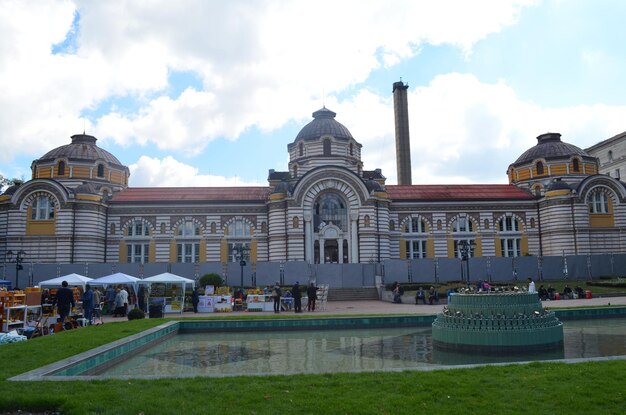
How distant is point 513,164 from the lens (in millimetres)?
54906

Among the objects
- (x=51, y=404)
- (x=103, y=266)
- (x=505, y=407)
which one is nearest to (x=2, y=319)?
(x=51, y=404)

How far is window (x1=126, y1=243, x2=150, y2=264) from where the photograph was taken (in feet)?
149

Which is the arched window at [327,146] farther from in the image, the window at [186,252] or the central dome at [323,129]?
the window at [186,252]

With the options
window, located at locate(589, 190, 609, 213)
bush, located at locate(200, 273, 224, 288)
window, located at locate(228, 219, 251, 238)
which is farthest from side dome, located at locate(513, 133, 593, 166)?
bush, located at locate(200, 273, 224, 288)

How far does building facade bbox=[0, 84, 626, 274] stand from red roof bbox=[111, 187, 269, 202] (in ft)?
0.44

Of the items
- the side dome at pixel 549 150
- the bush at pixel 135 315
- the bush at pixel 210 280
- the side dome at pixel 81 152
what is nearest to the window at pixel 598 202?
the side dome at pixel 549 150

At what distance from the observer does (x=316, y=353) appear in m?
14.3

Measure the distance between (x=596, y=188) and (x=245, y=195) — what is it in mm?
31977

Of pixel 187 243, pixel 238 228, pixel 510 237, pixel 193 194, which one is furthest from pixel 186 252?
pixel 510 237

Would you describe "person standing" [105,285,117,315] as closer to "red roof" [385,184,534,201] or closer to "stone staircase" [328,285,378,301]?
"stone staircase" [328,285,378,301]

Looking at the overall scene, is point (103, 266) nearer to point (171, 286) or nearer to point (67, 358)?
point (171, 286)

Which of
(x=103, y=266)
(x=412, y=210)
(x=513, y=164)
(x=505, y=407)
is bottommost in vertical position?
(x=505, y=407)

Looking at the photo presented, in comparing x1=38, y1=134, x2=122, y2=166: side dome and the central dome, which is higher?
the central dome

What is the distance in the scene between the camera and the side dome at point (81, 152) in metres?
49.2
